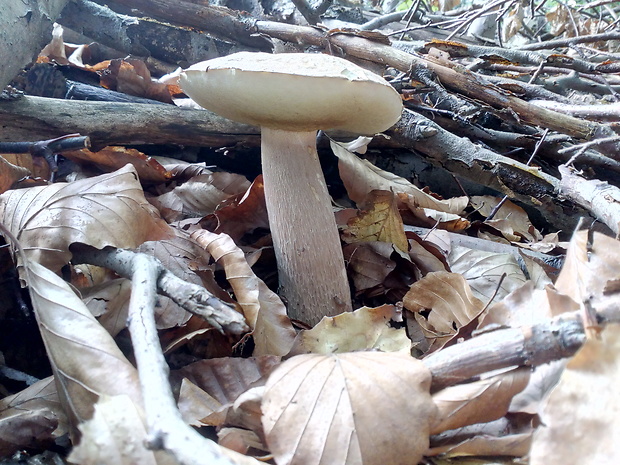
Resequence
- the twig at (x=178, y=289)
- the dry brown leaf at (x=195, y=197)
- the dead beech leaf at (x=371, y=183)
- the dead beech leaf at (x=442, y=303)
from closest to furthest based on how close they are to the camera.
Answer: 1. the twig at (x=178, y=289)
2. the dead beech leaf at (x=442, y=303)
3. the dry brown leaf at (x=195, y=197)
4. the dead beech leaf at (x=371, y=183)

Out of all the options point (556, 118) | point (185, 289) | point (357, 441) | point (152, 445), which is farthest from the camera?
point (556, 118)

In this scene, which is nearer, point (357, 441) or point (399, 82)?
point (357, 441)

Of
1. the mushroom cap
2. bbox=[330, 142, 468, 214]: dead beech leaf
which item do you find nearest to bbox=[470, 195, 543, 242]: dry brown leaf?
bbox=[330, 142, 468, 214]: dead beech leaf

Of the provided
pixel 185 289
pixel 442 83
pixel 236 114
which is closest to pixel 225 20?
pixel 442 83

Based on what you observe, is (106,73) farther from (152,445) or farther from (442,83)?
(152,445)

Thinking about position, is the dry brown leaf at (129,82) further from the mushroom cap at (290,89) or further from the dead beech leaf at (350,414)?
the dead beech leaf at (350,414)

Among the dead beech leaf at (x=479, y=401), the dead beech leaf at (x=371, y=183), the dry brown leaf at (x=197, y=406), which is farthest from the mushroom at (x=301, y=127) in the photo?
the dead beech leaf at (x=479, y=401)

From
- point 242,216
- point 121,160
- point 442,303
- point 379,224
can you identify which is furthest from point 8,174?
point 442,303
